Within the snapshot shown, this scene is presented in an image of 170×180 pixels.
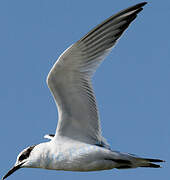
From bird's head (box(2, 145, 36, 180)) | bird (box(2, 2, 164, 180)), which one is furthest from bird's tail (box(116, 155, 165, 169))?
bird's head (box(2, 145, 36, 180))

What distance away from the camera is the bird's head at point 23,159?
10.2 metres

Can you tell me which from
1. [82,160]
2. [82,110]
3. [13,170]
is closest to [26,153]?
[13,170]

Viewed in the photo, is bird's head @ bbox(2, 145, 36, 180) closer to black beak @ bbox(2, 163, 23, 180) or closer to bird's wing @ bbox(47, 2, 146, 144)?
black beak @ bbox(2, 163, 23, 180)

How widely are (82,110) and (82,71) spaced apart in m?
0.77

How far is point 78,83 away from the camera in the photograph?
955 cm

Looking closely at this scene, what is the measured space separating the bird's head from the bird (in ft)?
0.71

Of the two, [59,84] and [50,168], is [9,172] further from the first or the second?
[59,84]

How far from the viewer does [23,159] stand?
414 inches

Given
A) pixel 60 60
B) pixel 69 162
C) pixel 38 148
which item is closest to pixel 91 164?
pixel 69 162

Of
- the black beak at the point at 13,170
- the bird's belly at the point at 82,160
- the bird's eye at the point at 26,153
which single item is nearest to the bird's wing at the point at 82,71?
the bird's belly at the point at 82,160

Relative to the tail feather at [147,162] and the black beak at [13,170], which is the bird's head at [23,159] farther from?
the tail feather at [147,162]

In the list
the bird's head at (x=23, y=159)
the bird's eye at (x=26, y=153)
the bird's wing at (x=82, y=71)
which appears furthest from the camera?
the bird's eye at (x=26, y=153)

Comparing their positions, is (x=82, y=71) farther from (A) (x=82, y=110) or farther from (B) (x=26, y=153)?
(B) (x=26, y=153)

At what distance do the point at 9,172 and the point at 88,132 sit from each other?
1.98 metres
